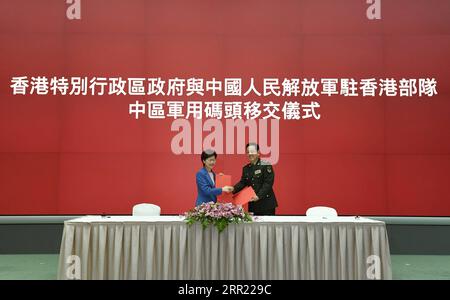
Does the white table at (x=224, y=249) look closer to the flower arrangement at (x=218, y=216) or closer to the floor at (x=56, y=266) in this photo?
the flower arrangement at (x=218, y=216)

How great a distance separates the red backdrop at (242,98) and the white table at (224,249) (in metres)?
2.01

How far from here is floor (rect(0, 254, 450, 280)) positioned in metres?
4.28

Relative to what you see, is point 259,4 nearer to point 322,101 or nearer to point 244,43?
point 244,43

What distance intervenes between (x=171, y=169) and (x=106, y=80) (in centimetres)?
138

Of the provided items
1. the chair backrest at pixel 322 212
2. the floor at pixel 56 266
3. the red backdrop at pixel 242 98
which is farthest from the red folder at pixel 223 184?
the floor at pixel 56 266

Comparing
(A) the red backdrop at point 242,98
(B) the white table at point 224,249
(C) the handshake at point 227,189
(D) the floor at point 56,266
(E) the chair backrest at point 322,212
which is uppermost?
(A) the red backdrop at point 242,98

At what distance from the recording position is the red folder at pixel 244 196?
3.71 meters

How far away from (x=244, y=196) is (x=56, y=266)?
2437 mm

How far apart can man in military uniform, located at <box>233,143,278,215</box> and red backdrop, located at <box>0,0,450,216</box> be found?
1176 mm

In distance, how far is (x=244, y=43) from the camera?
5.36 metres

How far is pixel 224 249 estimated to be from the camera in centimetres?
329

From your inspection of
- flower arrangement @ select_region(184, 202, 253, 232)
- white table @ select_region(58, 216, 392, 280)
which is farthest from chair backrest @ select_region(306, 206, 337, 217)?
flower arrangement @ select_region(184, 202, 253, 232)
